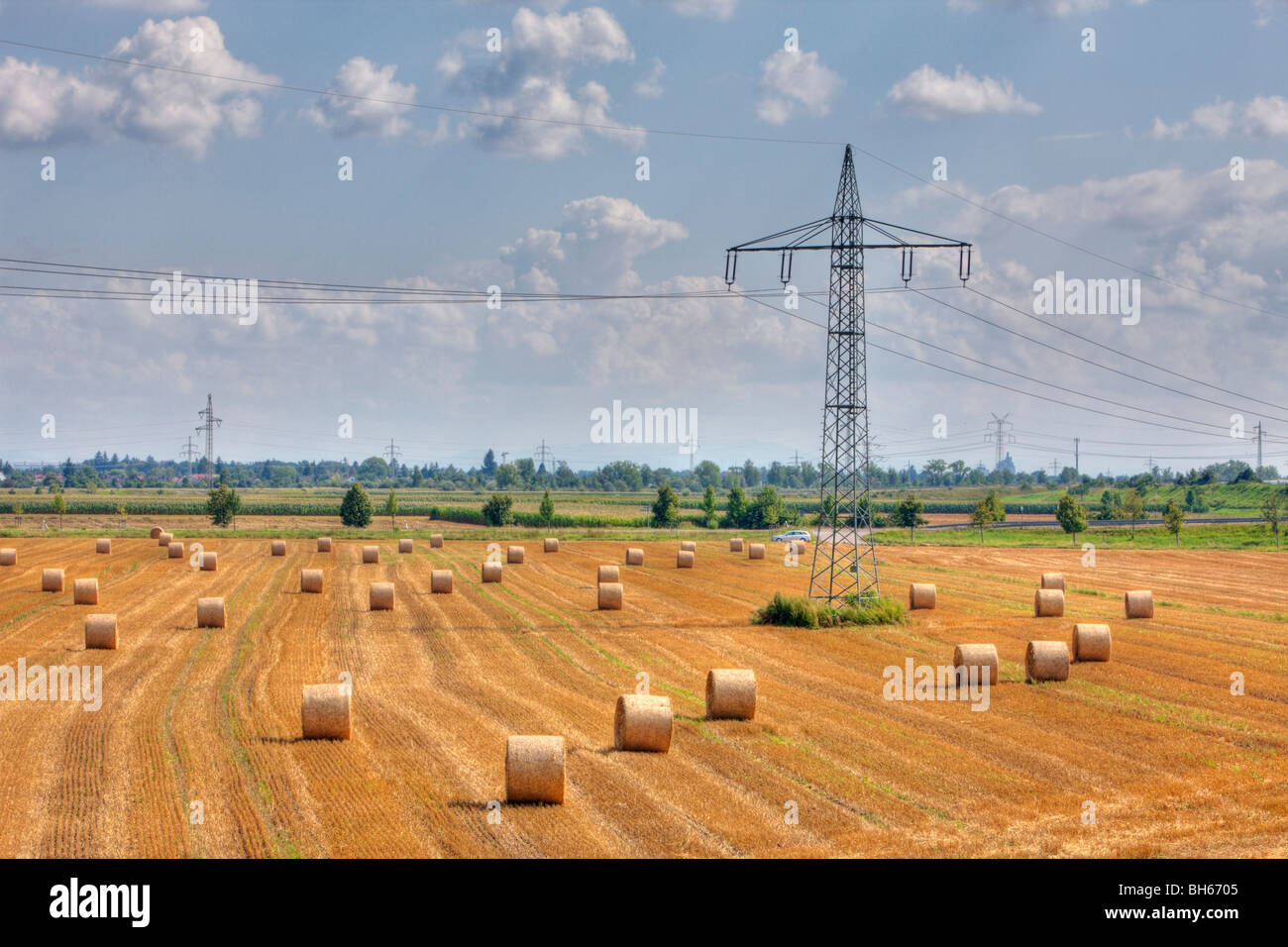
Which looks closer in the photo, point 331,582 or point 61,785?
point 61,785

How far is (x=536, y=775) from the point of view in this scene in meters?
15.6

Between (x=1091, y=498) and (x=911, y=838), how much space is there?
16739cm

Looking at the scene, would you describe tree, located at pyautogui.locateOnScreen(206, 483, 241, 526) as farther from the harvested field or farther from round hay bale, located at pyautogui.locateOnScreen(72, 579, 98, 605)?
round hay bale, located at pyautogui.locateOnScreen(72, 579, 98, 605)

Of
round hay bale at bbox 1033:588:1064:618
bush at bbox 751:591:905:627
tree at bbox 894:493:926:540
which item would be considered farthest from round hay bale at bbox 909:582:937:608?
tree at bbox 894:493:926:540

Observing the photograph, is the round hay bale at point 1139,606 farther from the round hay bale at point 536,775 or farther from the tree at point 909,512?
the tree at point 909,512

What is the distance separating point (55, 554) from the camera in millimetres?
62781

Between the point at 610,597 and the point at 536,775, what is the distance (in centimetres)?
2353

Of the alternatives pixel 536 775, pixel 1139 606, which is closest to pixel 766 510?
pixel 1139 606

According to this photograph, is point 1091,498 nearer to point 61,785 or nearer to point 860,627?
point 860,627

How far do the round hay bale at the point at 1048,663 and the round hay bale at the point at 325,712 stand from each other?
15453 mm

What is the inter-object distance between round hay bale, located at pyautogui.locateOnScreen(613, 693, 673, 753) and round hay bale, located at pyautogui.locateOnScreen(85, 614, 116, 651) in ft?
58.3

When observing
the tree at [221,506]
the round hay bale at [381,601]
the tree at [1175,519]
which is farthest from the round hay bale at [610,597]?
the tree at [221,506]

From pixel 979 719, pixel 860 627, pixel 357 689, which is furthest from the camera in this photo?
pixel 860 627
